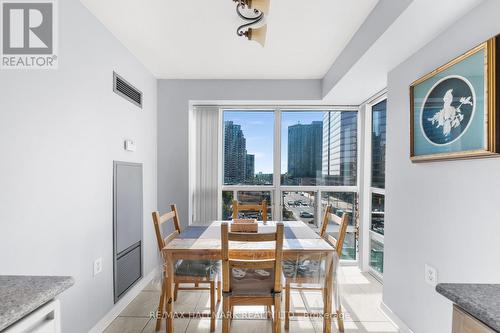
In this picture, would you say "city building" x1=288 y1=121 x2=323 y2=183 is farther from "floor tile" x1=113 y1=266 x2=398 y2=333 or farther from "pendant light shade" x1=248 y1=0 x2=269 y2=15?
"pendant light shade" x1=248 y1=0 x2=269 y2=15

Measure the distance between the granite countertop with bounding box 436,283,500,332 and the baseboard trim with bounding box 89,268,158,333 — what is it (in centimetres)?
241

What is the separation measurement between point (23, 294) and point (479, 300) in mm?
1457

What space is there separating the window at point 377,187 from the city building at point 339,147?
0.32 meters

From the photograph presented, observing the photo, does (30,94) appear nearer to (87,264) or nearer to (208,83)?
(87,264)

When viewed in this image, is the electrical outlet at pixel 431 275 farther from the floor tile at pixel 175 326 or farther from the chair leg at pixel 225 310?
the floor tile at pixel 175 326

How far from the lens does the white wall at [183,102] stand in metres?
3.32

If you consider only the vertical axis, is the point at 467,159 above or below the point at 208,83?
below

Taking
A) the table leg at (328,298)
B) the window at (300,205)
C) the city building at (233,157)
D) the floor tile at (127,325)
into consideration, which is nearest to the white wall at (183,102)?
the city building at (233,157)

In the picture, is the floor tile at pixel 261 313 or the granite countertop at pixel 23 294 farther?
the floor tile at pixel 261 313

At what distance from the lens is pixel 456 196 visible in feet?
5.13

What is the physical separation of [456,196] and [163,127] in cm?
316

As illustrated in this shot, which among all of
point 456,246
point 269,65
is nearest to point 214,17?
point 269,65

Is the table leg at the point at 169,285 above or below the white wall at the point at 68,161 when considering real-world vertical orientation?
below

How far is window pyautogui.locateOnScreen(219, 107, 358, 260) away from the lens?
145 inches
